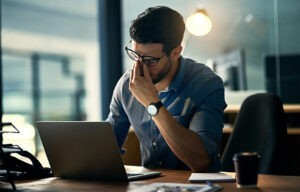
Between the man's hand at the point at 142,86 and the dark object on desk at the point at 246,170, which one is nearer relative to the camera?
the dark object on desk at the point at 246,170

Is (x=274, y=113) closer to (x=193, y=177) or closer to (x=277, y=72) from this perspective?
(x=193, y=177)

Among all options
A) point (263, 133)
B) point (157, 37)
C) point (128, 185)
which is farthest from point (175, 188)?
point (263, 133)

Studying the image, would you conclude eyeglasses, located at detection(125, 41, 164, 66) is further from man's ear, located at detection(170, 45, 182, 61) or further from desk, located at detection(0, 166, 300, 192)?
desk, located at detection(0, 166, 300, 192)

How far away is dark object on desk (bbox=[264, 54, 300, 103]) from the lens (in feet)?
13.3

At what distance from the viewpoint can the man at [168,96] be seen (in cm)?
177

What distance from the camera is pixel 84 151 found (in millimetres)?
1512

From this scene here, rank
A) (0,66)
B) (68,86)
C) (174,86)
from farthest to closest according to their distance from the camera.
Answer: (68,86)
(0,66)
(174,86)

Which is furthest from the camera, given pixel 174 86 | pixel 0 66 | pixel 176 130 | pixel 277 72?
pixel 277 72

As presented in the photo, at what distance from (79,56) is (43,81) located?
3.00 ft

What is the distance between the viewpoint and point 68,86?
6.18 metres

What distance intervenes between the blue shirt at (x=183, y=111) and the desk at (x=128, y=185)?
293 millimetres

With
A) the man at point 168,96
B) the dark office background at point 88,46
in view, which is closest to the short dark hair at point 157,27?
the man at point 168,96

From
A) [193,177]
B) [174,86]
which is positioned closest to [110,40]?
[174,86]

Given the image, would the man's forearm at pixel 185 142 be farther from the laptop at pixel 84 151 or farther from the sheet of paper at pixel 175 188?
the sheet of paper at pixel 175 188
